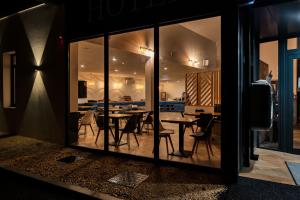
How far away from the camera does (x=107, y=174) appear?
3535mm

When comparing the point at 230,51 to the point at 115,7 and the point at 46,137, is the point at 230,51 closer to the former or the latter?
the point at 115,7

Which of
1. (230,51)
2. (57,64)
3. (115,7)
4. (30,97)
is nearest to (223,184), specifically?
(230,51)

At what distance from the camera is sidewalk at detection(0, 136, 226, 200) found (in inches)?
114

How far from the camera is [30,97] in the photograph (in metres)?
6.39

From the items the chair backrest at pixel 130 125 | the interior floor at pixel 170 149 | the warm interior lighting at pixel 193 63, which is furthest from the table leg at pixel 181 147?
the warm interior lighting at pixel 193 63

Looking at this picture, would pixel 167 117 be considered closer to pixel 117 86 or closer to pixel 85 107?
pixel 85 107

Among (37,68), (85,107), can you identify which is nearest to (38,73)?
(37,68)

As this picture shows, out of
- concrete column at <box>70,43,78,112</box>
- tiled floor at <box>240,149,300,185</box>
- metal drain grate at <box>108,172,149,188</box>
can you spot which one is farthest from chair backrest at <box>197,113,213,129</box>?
concrete column at <box>70,43,78,112</box>

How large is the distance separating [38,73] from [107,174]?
3986 millimetres

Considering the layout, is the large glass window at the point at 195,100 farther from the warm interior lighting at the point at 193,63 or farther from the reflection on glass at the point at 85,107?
the reflection on glass at the point at 85,107

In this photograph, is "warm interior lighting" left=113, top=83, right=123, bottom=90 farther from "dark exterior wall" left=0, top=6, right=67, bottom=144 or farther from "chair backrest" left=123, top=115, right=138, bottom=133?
"chair backrest" left=123, top=115, right=138, bottom=133

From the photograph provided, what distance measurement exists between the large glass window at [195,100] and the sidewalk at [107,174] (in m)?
0.69

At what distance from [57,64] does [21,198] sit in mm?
3570

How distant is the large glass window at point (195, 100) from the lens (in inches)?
179
